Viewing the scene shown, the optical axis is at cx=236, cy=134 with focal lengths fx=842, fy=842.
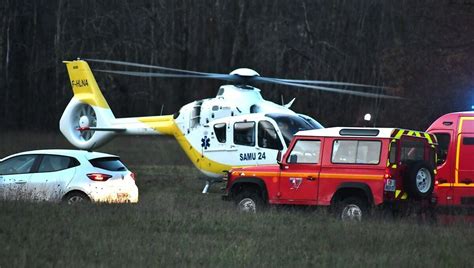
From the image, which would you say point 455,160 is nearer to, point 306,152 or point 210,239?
point 306,152

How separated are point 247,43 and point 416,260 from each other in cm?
4602

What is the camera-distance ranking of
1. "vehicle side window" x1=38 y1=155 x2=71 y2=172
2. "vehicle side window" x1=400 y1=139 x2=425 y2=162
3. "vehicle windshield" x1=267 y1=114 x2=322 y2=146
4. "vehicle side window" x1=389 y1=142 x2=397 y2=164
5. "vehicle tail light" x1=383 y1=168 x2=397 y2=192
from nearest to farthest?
"vehicle tail light" x1=383 y1=168 x2=397 y2=192
"vehicle side window" x1=389 y1=142 x2=397 y2=164
"vehicle side window" x1=400 y1=139 x2=425 y2=162
"vehicle side window" x1=38 y1=155 x2=71 y2=172
"vehicle windshield" x1=267 y1=114 x2=322 y2=146

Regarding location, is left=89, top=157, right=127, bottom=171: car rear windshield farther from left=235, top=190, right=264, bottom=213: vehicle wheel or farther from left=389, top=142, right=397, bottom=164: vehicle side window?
left=389, top=142, right=397, bottom=164: vehicle side window

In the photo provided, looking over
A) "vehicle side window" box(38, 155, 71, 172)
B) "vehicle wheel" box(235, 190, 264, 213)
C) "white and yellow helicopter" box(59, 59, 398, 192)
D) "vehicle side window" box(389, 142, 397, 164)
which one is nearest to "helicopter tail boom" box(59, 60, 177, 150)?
"white and yellow helicopter" box(59, 59, 398, 192)

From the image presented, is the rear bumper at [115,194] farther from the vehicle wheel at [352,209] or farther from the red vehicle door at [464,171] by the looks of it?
the red vehicle door at [464,171]

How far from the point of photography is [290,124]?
862 inches

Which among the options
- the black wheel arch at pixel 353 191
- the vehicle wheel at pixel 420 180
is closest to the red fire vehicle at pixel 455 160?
the vehicle wheel at pixel 420 180

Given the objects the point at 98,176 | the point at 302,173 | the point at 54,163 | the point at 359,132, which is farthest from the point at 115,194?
the point at 359,132

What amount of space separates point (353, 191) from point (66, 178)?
5.70 meters

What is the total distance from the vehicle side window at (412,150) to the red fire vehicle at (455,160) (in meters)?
0.90

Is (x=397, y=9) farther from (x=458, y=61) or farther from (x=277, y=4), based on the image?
(x=458, y=61)

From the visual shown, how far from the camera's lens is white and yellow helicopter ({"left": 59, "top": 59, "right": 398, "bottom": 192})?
22.1 meters

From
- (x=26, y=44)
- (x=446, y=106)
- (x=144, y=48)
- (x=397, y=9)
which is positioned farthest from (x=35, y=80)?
(x=446, y=106)

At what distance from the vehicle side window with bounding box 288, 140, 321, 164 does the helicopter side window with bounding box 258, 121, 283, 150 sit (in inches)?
208
